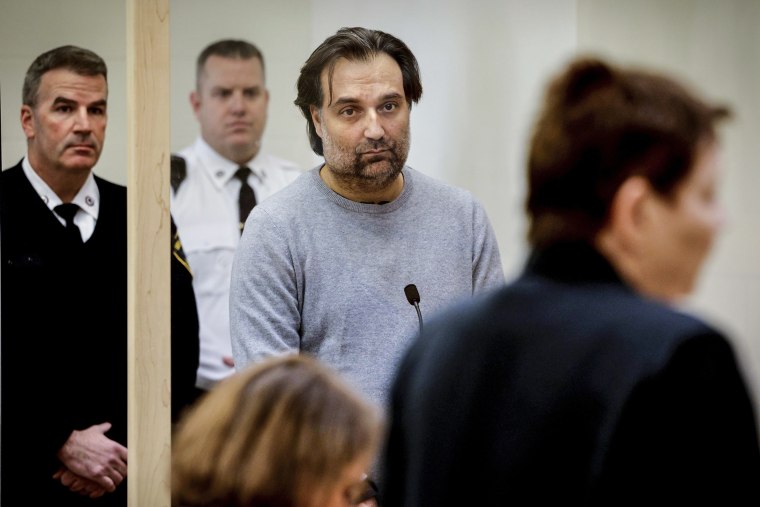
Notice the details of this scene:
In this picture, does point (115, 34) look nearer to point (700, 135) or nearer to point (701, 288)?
point (701, 288)

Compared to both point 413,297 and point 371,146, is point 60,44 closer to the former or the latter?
point 371,146

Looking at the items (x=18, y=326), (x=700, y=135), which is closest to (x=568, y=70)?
(x=700, y=135)

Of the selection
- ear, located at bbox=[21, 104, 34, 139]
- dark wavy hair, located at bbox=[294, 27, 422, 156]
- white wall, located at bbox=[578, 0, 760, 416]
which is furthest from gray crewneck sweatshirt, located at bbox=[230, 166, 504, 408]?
white wall, located at bbox=[578, 0, 760, 416]

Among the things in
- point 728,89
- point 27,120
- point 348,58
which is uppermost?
Answer: point 348,58

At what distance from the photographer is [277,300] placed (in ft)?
8.38

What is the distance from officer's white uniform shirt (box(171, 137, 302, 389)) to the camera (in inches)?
156

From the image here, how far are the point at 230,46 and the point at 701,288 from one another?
1.84m

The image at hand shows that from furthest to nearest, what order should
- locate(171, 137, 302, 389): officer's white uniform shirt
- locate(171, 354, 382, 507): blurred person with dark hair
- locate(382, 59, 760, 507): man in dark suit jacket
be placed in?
locate(171, 137, 302, 389): officer's white uniform shirt
locate(171, 354, 382, 507): blurred person with dark hair
locate(382, 59, 760, 507): man in dark suit jacket

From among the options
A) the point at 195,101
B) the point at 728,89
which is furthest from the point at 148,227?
the point at 728,89

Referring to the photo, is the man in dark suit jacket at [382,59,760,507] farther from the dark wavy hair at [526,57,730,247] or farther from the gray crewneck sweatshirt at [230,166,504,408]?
the gray crewneck sweatshirt at [230,166,504,408]

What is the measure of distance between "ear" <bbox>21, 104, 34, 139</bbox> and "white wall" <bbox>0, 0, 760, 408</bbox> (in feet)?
1.40

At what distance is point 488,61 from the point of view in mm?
4281

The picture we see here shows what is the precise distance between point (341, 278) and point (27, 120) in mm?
1356

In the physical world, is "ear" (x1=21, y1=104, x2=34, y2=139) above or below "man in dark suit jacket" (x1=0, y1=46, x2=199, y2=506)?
above
